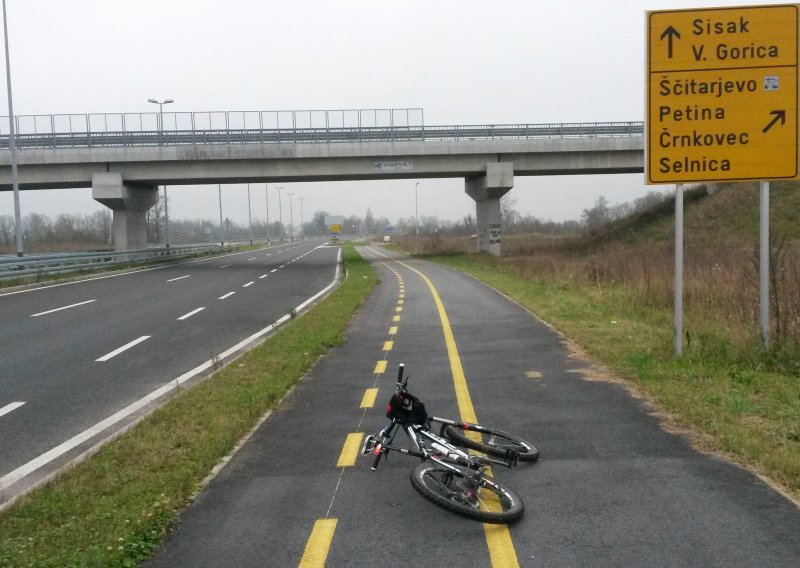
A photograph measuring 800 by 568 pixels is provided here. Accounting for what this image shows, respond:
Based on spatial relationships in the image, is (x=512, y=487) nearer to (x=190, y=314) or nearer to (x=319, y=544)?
(x=319, y=544)

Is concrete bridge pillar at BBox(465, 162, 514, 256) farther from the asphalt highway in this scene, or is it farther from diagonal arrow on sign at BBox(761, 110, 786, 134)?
diagonal arrow on sign at BBox(761, 110, 786, 134)

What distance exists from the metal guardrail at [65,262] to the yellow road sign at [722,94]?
74.8 ft

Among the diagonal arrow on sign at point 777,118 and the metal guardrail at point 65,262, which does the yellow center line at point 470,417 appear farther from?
the metal guardrail at point 65,262

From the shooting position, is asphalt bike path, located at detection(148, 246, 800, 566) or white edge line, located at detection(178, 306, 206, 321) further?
white edge line, located at detection(178, 306, 206, 321)

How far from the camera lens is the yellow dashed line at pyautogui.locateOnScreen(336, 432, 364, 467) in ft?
19.1

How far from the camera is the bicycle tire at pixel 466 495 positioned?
15.0 ft

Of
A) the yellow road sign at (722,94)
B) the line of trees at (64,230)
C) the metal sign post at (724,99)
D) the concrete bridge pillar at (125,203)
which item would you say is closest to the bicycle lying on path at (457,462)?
the metal sign post at (724,99)

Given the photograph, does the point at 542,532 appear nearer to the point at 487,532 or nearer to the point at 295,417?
the point at 487,532

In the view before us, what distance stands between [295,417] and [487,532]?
3346 millimetres

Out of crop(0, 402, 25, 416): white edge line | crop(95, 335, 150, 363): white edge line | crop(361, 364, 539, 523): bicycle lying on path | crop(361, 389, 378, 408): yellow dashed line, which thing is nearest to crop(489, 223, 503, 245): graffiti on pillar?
crop(95, 335, 150, 363): white edge line

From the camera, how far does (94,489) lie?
5191 millimetres

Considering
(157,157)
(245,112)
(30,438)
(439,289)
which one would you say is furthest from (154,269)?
(30,438)

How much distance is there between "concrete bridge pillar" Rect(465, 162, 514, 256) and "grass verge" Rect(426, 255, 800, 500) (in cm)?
2687

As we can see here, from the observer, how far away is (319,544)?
14.0ft
